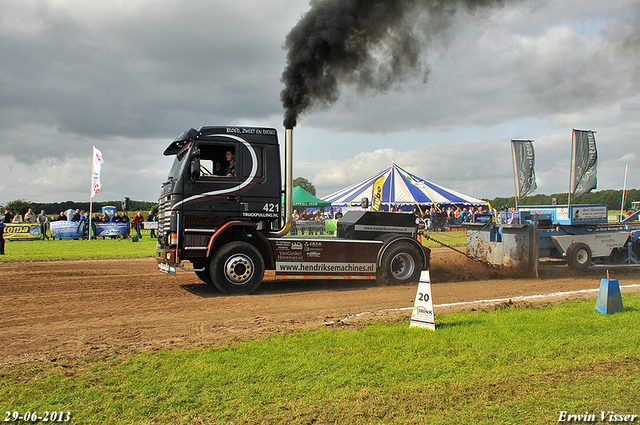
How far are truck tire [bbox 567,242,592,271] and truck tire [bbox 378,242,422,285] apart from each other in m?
4.74

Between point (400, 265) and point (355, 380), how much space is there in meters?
6.29

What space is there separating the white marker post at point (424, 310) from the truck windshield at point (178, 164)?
5.03m

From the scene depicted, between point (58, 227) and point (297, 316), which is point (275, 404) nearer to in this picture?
point (297, 316)

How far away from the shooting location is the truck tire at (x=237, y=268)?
860 cm

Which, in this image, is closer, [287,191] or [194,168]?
[194,168]

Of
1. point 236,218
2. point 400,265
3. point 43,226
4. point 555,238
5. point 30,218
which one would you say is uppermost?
point 30,218

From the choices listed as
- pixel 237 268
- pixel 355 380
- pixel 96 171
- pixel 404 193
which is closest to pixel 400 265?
pixel 237 268

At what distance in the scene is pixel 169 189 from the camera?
8.84 meters

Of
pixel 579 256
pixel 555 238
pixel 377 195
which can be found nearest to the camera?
pixel 555 238

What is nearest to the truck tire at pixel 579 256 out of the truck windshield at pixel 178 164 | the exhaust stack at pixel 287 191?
the exhaust stack at pixel 287 191

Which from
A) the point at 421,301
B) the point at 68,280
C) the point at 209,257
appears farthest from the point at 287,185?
the point at 68,280

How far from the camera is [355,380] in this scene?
4.14m

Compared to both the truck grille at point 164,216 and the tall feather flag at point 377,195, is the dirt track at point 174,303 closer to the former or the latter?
the truck grille at point 164,216

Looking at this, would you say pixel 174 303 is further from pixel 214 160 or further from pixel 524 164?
pixel 524 164
